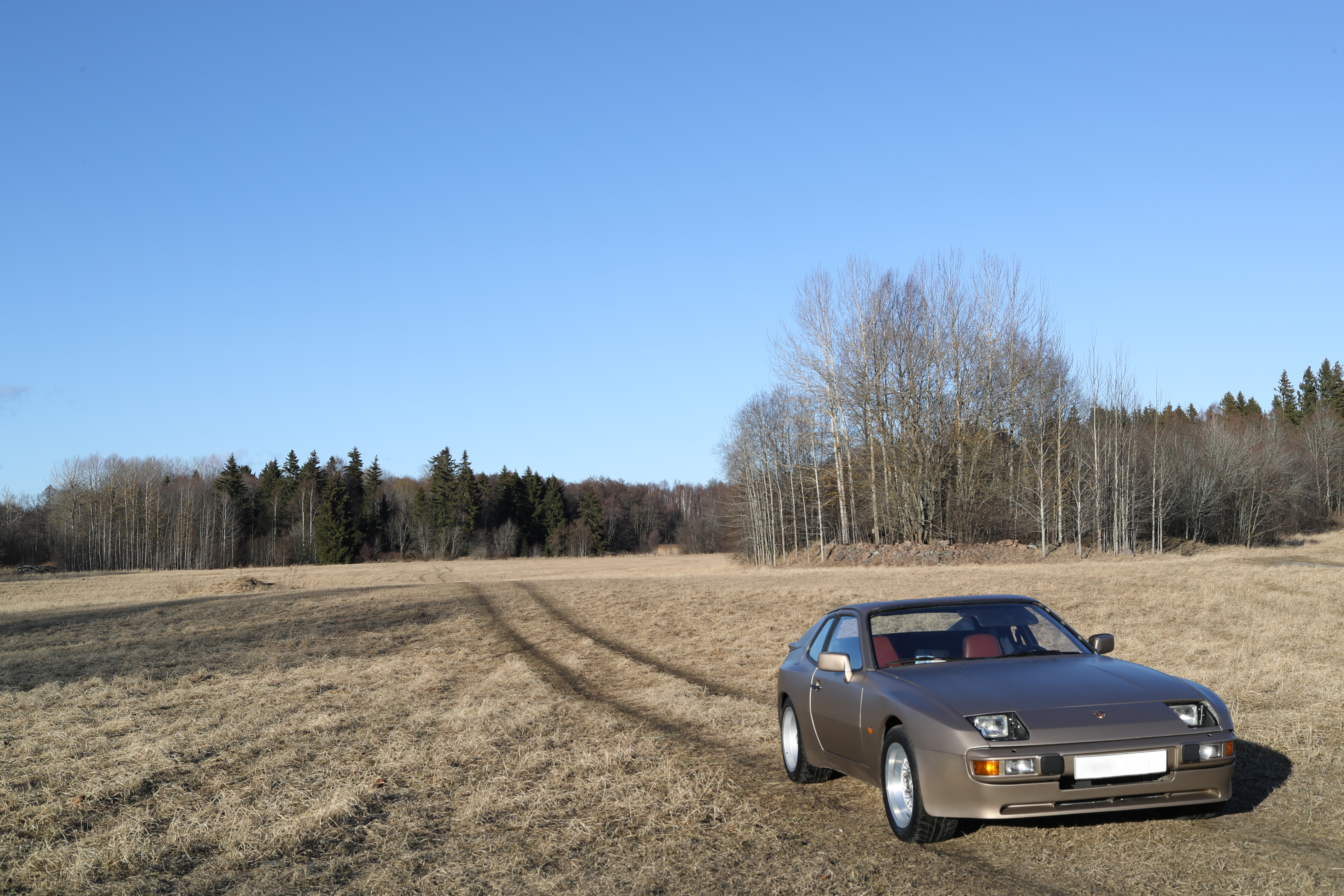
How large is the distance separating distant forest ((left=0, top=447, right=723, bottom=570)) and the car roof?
85426mm

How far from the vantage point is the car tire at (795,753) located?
721cm

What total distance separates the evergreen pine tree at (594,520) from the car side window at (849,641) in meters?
103

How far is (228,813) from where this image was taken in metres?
6.59

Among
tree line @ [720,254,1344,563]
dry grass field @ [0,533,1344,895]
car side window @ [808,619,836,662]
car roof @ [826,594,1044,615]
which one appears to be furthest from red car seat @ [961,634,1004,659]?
tree line @ [720,254,1344,563]

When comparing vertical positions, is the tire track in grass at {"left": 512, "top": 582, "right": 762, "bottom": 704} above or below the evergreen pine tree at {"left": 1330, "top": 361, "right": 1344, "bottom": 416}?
below

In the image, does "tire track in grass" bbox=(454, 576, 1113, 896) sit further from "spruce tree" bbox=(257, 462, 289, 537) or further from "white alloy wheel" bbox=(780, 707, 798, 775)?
"spruce tree" bbox=(257, 462, 289, 537)

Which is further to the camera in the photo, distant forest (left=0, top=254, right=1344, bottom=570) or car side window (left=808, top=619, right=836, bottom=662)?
distant forest (left=0, top=254, right=1344, bottom=570)

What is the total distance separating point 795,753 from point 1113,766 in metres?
3.02

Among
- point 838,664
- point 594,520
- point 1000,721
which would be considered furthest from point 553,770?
point 594,520

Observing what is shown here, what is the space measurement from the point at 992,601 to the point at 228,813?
5.83 meters

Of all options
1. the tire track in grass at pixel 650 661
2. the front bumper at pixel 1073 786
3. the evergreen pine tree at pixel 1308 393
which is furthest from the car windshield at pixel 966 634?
the evergreen pine tree at pixel 1308 393

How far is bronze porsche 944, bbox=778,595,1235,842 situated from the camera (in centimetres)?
482

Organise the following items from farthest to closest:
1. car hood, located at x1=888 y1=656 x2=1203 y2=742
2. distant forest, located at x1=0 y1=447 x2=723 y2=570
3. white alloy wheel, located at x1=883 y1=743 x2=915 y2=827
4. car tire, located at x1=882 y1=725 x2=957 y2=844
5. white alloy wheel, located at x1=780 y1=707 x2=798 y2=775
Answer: distant forest, located at x1=0 y1=447 x2=723 y2=570, white alloy wheel, located at x1=780 y1=707 x2=798 y2=775, white alloy wheel, located at x1=883 y1=743 x2=915 y2=827, car tire, located at x1=882 y1=725 x2=957 y2=844, car hood, located at x1=888 y1=656 x2=1203 y2=742

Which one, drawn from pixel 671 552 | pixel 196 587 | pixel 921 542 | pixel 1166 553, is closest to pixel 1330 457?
pixel 1166 553
